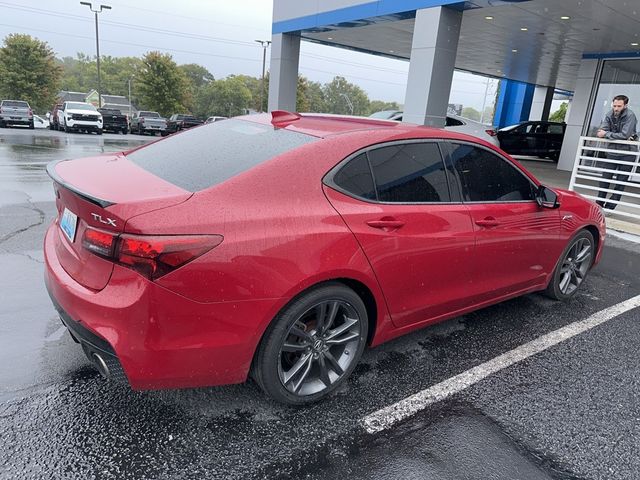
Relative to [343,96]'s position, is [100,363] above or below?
below

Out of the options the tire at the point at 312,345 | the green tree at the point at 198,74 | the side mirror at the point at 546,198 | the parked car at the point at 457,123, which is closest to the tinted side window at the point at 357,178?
the tire at the point at 312,345

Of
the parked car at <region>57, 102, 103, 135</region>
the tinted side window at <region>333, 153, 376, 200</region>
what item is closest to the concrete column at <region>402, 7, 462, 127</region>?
the tinted side window at <region>333, 153, 376, 200</region>

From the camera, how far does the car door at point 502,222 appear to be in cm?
326

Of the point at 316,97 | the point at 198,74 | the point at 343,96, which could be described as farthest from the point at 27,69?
the point at 198,74

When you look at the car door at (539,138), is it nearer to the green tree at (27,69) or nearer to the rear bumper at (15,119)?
the rear bumper at (15,119)

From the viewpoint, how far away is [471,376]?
304 centimetres

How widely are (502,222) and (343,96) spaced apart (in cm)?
10027

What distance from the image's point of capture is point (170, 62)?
52.0m

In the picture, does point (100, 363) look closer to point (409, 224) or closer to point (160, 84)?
point (409, 224)

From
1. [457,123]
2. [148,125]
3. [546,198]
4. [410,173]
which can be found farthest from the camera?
[148,125]

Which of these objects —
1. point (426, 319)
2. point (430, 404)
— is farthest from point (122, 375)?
point (426, 319)

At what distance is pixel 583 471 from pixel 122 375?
2255 millimetres

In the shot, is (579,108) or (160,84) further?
(160,84)

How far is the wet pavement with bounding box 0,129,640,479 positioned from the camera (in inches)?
85.5
